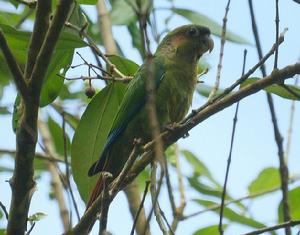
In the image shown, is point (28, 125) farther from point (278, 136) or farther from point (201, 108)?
point (278, 136)

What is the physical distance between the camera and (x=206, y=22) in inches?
157

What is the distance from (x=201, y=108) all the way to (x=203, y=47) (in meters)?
1.59

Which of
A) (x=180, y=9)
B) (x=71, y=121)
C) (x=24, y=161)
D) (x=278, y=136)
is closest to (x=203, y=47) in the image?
(x=180, y=9)

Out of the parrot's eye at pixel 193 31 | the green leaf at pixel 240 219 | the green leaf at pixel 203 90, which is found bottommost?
the green leaf at pixel 240 219

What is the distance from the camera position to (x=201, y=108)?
→ 245cm

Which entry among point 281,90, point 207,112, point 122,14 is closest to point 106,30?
point 122,14

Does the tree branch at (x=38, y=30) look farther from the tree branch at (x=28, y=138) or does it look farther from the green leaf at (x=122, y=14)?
the green leaf at (x=122, y=14)

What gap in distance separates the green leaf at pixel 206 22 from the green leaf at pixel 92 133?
0.79 metres

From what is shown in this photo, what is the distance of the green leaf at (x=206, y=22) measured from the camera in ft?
12.9

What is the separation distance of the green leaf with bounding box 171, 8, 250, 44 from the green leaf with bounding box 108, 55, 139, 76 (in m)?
0.66

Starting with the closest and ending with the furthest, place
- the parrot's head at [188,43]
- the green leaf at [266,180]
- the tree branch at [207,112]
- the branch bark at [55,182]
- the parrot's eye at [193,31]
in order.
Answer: the tree branch at [207,112], the branch bark at [55,182], the parrot's head at [188,43], the parrot's eye at [193,31], the green leaf at [266,180]

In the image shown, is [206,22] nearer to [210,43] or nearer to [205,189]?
[210,43]

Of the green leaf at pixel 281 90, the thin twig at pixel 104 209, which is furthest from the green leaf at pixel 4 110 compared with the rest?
the thin twig at pixel 104 209

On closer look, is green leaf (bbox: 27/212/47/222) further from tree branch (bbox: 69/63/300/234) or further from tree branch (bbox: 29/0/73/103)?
tree branch (bbox: 29/0/73/103)
